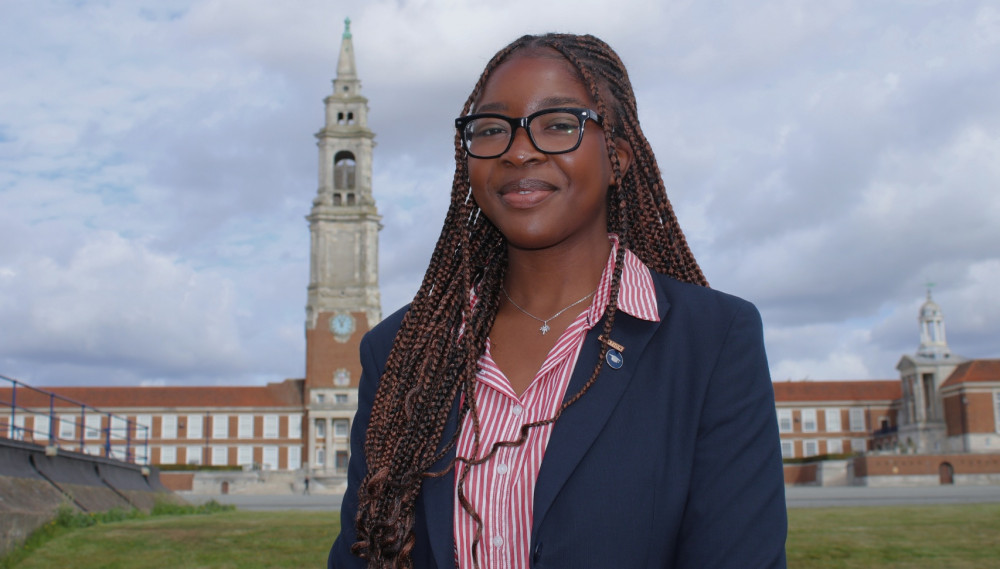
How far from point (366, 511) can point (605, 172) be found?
2.84ft

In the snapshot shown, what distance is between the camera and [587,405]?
1.87 m

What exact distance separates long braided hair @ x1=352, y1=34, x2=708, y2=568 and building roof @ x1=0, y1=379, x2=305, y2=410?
2861 inches

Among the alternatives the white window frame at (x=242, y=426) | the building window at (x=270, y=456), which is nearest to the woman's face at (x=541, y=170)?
the building window at (x=270, y=456)

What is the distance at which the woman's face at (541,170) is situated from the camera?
2049 mm

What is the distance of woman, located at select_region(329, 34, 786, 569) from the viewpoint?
179 cm

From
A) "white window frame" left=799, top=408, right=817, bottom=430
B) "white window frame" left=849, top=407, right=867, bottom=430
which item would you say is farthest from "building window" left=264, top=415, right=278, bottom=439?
"white window frame" left=849, top=407, right=867, bottom=430

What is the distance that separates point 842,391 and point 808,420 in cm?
348

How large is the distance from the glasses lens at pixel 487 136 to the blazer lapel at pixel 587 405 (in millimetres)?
→ 434

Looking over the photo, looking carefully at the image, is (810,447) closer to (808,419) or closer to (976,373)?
(808,419)

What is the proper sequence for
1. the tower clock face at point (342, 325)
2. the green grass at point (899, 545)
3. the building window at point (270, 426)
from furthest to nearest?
the building window at point (270, 426)
the tower clock face at point (342, 325)
the green grass at point (899, 545)

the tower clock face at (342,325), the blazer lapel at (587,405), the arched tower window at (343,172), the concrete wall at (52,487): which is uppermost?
the arched tower window at (343,172)

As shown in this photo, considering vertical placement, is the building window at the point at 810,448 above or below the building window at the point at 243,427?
below

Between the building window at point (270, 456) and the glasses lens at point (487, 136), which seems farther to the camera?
the building window at point (270, 456)

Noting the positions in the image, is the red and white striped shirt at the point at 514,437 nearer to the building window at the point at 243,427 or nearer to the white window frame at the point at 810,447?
the building window at the point at 243,427
